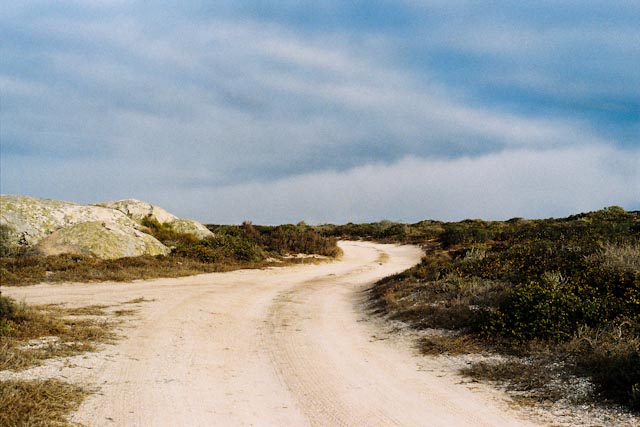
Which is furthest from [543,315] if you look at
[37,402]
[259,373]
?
[37,402]

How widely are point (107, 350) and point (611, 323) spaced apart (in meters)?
8.49

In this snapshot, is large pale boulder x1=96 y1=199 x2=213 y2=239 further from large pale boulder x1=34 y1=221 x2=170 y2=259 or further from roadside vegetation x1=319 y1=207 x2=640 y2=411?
roadside vegetation x1=319 y1=207 x2=640 y2=411

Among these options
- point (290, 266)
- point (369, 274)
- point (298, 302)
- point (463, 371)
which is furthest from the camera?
point (290, 266)

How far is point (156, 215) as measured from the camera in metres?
29.5

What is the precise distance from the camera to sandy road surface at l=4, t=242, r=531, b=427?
5.17 m

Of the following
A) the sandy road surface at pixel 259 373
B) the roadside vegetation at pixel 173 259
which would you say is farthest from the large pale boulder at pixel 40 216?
the sandy road surface at pixel 259 373

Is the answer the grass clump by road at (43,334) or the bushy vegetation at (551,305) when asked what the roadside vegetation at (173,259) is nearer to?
the grass clump by road at (43,334)

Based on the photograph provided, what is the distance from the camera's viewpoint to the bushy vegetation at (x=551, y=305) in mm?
6441

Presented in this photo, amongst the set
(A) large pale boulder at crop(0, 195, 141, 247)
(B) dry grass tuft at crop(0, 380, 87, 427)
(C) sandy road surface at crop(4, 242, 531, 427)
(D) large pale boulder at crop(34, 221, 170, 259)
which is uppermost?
(A) large pale boulder at crop(0, 195, 141, 247)

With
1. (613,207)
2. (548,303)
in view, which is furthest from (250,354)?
(613,207)

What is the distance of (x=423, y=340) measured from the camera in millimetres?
8867

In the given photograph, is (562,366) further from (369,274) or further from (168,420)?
(369,274)

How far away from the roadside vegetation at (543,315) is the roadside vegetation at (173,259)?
30.0 ft

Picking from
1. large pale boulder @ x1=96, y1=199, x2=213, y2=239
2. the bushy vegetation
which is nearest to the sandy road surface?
the bushy vegetation
